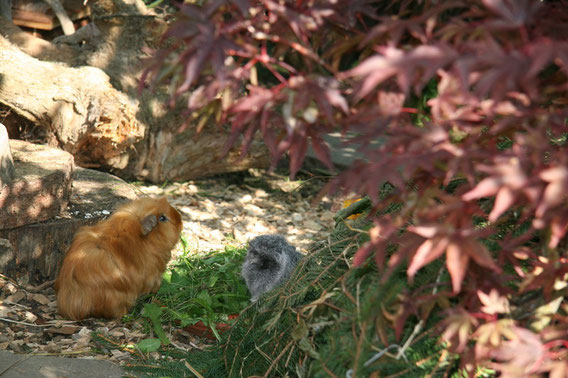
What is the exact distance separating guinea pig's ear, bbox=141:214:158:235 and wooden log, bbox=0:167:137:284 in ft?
1.73

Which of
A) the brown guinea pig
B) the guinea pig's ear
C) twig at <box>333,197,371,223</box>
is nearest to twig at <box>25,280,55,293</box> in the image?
the brown guinea pig

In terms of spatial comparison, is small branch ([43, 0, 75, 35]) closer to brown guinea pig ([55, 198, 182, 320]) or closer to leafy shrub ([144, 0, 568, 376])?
brown guinea pig ([55, 198, 182, 320])

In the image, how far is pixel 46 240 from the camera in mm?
4109

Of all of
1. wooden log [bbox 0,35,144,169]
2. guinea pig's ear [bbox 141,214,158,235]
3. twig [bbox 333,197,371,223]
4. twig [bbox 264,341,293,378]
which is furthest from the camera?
wooden log [bbox 0,35,144,169]

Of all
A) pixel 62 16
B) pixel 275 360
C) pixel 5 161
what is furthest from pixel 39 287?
pixel 62 16

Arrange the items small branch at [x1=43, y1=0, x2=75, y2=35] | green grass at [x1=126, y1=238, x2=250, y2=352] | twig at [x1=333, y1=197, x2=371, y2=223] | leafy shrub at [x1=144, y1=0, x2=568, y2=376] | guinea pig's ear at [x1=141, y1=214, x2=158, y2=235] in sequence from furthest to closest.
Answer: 1. small branch at [x1=43, y1=0, x2=75, y2=35]
2. guinea pig's ear at [x1=141, y1=214, x2=158, y2=235]
3. green grass at [x1=126, y1=238, x2=250, y2=352]
4. twig at [x1=333, y1=197, x2=371, y2=223]
5. leafy shrub at [x1=144, y1=0, x2=568, y2=376]

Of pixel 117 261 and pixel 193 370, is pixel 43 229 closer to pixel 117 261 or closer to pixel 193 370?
pixel 117 261

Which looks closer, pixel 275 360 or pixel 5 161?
pixel 275 360

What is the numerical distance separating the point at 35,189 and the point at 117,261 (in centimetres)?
73

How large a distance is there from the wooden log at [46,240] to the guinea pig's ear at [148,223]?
1.73 ft

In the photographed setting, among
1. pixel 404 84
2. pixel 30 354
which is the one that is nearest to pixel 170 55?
pixel 404 84

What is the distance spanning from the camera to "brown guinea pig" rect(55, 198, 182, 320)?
3.75 metres

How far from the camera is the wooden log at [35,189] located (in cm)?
389

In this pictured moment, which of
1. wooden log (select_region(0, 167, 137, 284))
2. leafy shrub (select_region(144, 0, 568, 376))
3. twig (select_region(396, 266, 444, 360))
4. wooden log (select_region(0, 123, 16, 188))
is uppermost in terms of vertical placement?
leafy shrub (select_region(144, 0, 568, 376))
